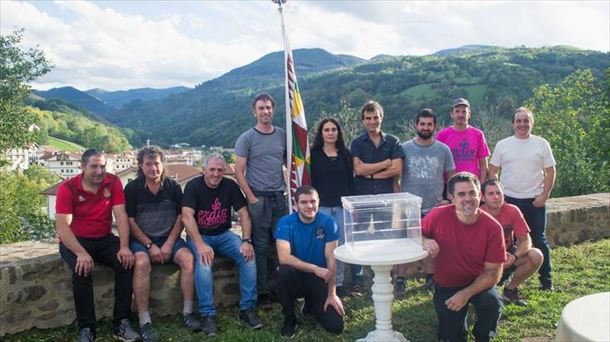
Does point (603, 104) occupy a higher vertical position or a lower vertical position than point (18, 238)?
higher

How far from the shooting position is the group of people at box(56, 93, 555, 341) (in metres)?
3.83

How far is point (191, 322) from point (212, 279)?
38 centimetres

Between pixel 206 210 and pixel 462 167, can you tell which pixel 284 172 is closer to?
pixel 206 210

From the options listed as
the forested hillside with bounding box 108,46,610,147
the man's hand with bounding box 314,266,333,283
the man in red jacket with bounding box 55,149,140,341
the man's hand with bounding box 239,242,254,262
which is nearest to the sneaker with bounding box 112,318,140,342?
the man in red jacket with bounding box 55,149,140,341

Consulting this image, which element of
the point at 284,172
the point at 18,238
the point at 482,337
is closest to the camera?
the point at 482,337

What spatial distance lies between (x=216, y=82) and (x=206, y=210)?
184266 mm

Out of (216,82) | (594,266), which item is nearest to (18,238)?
(594,266)

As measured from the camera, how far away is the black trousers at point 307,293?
13.5ft

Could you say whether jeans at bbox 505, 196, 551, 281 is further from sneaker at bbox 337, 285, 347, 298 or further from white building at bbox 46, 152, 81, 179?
white building at bbox 46, 152, 81, 179

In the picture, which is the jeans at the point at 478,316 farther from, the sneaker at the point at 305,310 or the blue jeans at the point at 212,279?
the blue jeans at the point at 212,279

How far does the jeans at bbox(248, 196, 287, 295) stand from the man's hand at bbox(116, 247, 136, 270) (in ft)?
3.47

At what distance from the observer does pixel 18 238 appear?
2433cm

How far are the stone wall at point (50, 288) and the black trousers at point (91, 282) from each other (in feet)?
0.73

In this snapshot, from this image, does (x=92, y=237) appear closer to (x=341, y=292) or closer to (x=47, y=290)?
(x=47, y=290)
